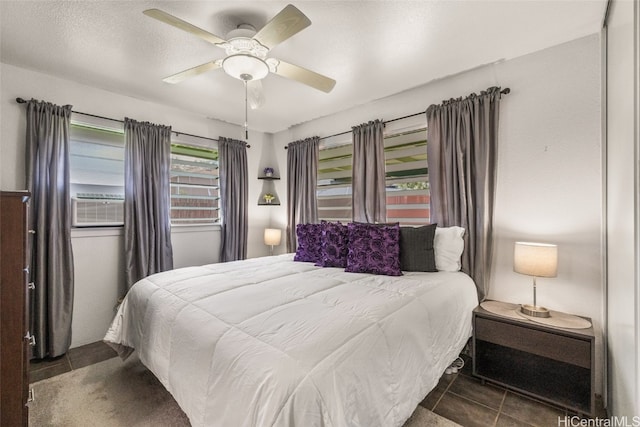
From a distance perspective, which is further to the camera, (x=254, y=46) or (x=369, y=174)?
(x=369, y=174)

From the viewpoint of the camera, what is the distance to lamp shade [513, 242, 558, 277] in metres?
1.92

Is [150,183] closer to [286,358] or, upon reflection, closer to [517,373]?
[286,358]

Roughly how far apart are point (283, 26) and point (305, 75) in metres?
0.52

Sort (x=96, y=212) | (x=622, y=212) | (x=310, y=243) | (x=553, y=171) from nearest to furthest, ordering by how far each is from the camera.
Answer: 1. (x=622, y=212)
2. (x=553, y=171)
3. (x=96, y=212)
4. (x=310, y=243)

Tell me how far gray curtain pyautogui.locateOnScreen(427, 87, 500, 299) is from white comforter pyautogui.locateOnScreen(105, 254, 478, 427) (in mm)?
350

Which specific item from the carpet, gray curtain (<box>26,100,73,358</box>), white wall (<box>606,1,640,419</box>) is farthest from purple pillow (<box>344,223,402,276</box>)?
gray curtain (<box>26,100,73,358</box>)

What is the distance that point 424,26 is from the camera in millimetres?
1947

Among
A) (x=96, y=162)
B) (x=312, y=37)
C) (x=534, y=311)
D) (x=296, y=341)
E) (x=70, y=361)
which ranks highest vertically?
(x=312, y=37)

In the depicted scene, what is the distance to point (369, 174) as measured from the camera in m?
3.29

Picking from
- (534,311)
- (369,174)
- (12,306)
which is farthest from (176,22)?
(534,311)

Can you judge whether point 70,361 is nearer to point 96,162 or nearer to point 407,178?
point 96,162

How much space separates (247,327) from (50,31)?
250cm

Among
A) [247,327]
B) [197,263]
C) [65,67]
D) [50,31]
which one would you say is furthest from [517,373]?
[65,67]

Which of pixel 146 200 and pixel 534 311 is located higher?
pixel 146 200
